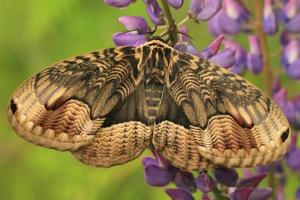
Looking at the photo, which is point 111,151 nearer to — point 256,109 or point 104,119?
point 104,119

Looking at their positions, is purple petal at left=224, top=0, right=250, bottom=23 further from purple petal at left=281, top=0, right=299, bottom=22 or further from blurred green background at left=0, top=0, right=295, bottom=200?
blurred green background at left=0, top=0, right=295, bottom=200

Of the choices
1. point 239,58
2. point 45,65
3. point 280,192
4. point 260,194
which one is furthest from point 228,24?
point 45,65

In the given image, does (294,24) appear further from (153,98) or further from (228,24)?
(153,98)

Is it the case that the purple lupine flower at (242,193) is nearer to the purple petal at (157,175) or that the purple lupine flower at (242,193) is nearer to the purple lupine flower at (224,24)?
the purple petal at (157,175)

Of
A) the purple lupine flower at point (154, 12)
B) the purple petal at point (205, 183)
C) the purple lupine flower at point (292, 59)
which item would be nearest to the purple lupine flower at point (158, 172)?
the purple petal at point (205, 183)

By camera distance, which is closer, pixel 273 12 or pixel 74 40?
pixel 273 12

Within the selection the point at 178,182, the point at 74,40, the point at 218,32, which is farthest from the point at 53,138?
the point at 74,40
